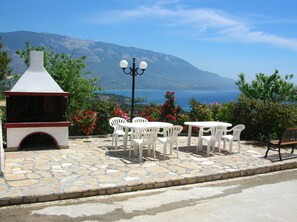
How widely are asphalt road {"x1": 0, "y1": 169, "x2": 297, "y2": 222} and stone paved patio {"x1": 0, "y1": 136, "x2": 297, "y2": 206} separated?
0.19 metres

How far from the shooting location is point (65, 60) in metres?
14.6

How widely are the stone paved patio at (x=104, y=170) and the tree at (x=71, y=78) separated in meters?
3.93

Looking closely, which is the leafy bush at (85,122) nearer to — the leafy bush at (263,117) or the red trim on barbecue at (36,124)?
the red trim on barbecue at (36,124)

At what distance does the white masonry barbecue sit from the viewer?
9.12 meters

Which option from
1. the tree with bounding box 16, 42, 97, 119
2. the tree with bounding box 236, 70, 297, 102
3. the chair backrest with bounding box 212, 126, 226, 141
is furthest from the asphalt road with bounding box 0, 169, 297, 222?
the tree with bounding box 236, 70, 297, 102

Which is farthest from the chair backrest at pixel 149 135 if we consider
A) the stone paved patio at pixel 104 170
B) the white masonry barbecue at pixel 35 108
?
the white masonry barbecue at pixel 35 108

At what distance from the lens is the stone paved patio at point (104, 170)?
5918 millimetres

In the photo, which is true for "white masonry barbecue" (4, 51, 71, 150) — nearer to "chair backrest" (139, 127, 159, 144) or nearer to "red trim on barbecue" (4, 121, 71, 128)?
"red trim on barbecue" (4, 121, 71, 128)

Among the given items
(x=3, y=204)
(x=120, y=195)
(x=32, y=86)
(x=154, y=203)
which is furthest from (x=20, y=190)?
(x=32, y=86)

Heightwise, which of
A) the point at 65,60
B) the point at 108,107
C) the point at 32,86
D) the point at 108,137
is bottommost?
the point at 108,137

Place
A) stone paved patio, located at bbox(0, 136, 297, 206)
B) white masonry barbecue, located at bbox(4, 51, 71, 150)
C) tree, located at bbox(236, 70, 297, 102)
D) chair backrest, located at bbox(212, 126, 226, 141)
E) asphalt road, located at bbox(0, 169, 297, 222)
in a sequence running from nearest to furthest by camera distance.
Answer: asphalt road, located at bbox(0, 169, 297, 222), stone paved patio, located at bbox(0, 136, 297, 206), white masonry barbecue, located at bbox(4, 51, 71, 150), chair backrest, located at bbox(212, 126, 226, 141), tree, located at bbox(236, 70, 297, 102)

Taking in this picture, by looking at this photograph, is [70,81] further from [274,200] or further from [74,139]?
[274,200]

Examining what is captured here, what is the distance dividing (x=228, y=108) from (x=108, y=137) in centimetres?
498

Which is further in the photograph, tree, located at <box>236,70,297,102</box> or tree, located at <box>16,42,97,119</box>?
tree, located at <box>236,70,297,102</box>
